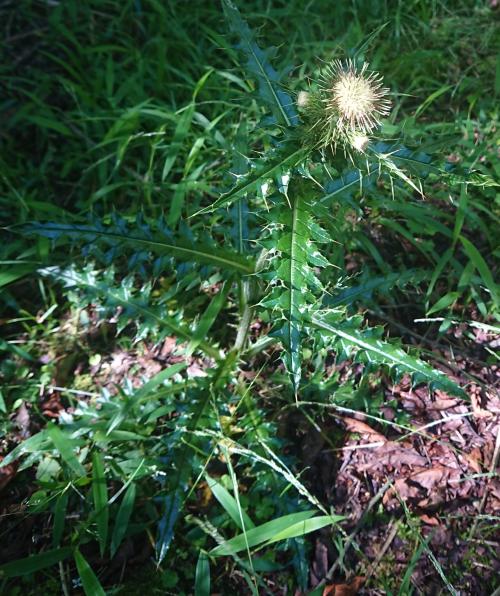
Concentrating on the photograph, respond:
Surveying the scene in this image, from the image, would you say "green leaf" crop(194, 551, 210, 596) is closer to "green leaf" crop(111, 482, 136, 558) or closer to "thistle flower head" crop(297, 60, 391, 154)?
"green leaf" crop(111, 482, 136, 558)

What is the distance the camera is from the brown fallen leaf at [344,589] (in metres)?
1.96

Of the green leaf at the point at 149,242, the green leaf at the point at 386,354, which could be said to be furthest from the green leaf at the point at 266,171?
the green leaf at the point at 386,354

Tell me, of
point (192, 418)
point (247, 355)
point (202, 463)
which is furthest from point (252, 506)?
point (247, 355)

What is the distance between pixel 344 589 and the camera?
197cm

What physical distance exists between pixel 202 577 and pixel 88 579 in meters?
0.37

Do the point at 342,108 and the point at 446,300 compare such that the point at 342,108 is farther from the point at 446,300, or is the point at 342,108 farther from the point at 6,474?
the point at 6,474

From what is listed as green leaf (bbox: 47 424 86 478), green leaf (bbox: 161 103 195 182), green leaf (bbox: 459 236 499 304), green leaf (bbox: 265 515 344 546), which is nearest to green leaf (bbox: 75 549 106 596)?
green leaf (bbox: 47 424 86 478)

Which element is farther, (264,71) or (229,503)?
(229,503)

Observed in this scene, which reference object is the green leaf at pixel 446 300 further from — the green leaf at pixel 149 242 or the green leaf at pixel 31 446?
the green leaf at pixel 31 446

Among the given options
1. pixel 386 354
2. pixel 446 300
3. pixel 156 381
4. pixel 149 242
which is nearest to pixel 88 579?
pixel 156 381

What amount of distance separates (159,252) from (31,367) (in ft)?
3.09

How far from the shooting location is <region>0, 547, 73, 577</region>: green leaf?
1.88 metres

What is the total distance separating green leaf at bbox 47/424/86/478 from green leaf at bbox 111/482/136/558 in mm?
177

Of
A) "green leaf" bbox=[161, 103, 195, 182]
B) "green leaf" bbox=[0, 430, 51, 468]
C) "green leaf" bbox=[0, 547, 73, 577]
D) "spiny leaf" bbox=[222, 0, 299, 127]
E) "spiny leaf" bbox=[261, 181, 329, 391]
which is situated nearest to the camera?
"spiny leaf" bbox=[261, 181, 329, 391]
